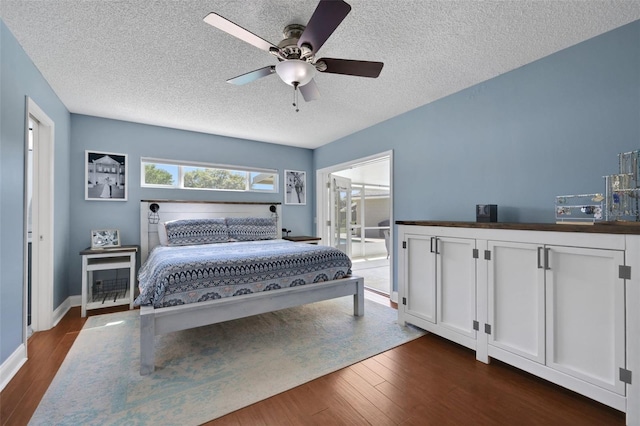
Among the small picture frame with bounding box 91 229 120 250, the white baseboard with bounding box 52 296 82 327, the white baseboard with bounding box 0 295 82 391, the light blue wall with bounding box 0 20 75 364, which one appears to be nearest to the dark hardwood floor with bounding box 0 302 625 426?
the white baseboard with bounding box 0 295 82 391

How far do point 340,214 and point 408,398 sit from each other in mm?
4002

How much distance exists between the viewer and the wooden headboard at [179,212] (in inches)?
153

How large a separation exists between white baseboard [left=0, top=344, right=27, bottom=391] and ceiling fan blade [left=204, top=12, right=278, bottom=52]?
2.56 metres

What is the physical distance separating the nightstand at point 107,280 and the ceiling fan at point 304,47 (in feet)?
8.64

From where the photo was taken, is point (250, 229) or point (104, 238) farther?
point (250, 229)

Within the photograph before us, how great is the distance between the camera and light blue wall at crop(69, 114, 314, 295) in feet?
11.7

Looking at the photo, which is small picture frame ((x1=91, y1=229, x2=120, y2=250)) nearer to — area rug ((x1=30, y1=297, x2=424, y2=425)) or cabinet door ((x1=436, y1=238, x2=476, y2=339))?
area rug ((x1=30, y1=297, x2=424, y2=425))

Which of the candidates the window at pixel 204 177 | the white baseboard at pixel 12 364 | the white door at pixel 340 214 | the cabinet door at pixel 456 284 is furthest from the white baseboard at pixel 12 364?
the white door at pixel 340 214

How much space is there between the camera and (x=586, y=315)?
167 centimetres

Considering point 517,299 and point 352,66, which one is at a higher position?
point 352,66

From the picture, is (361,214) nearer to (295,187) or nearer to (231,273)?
(295,187)

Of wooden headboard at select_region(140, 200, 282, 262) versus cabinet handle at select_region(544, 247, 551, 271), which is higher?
wooden headboard at select_region(140, 200, 282, 262)

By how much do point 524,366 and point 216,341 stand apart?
8.05 ft

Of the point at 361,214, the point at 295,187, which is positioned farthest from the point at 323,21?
the point at 361,214
